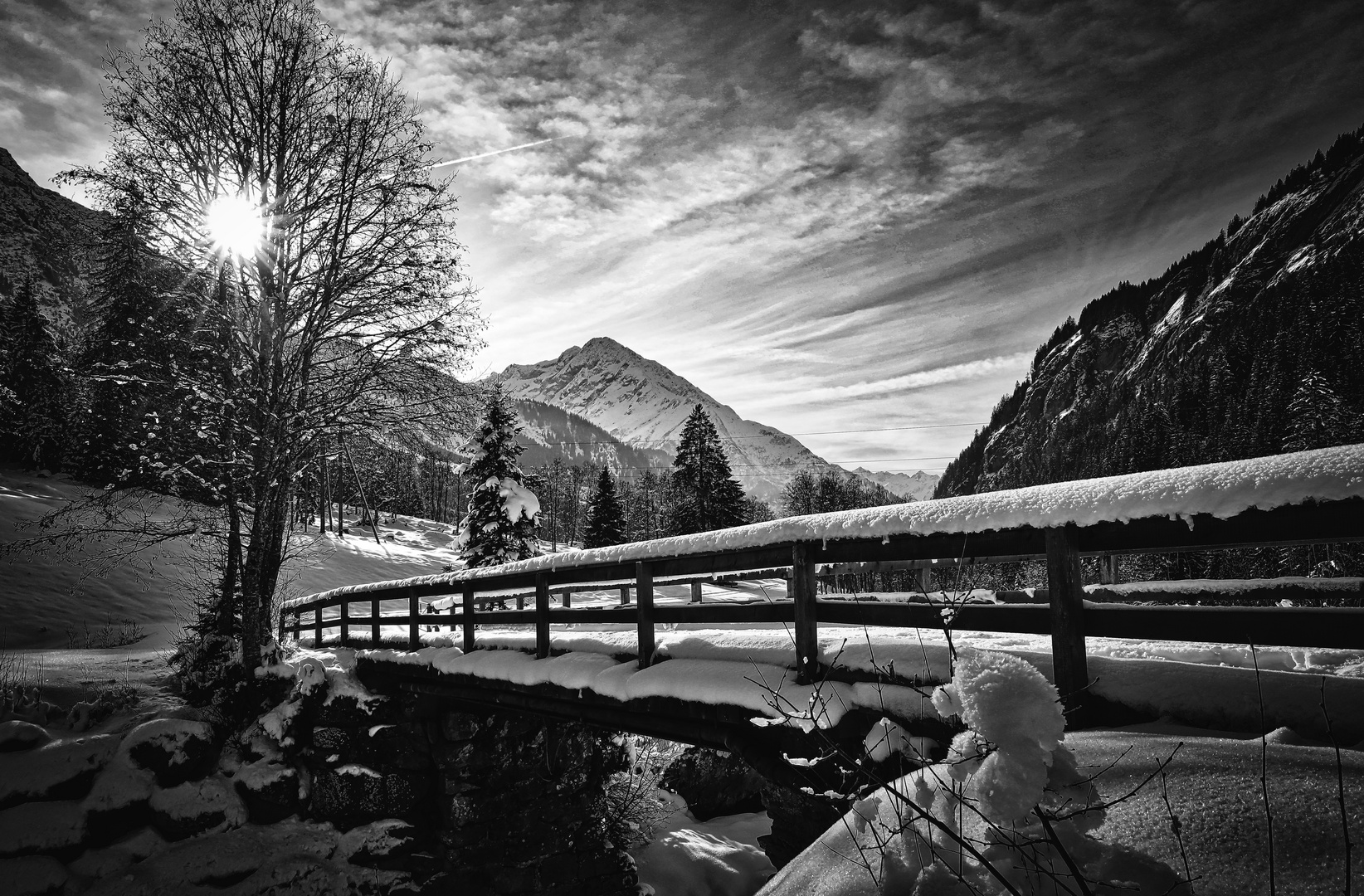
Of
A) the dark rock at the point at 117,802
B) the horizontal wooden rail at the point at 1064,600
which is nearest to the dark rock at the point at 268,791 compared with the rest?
the dark rock at the point at 117,802

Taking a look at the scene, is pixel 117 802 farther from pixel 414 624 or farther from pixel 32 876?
pixel 414 624

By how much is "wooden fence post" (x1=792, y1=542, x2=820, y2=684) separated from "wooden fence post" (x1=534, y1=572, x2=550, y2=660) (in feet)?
9.30

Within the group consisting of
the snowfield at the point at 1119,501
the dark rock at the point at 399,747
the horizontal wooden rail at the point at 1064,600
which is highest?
the snowfield at the point at 1119,501

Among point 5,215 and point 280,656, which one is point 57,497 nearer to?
point 280,656

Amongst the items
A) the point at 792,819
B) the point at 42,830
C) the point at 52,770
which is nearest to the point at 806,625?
the point at 792,819

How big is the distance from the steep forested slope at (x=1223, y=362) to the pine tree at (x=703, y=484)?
24738mm

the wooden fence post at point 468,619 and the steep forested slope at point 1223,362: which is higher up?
the steep forested slope at point 1223,362

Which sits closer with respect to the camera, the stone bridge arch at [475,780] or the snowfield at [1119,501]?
the snowfield at [1119,501]

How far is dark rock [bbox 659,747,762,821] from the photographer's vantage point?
12.4 meters

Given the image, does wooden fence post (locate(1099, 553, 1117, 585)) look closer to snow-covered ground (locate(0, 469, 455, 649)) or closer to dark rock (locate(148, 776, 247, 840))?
dark rock (locate(148, 776, 247, 840))

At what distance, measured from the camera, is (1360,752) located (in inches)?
62.0

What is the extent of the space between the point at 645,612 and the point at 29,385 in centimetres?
4590

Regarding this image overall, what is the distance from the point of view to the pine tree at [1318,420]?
906 inches

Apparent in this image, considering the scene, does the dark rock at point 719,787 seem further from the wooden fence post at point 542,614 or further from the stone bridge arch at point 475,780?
the wooden fence post at point 542,614
